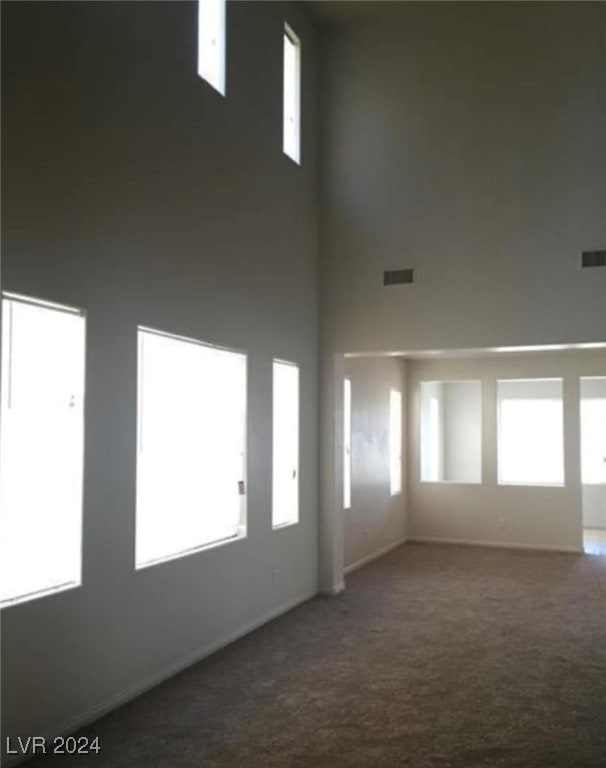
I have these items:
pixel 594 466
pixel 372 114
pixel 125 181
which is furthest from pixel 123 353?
pixel 594 466

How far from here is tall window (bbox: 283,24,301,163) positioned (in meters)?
6.02

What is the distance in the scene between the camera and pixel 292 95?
20.0ft

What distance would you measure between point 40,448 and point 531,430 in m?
8.30

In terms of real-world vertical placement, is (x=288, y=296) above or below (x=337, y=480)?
above

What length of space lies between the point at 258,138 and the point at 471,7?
252 centimetres

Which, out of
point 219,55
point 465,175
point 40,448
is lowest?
point 40,448

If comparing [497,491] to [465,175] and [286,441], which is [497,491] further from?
[465,175]

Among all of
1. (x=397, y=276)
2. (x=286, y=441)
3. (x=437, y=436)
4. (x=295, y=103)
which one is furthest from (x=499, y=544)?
(x=295, y=103)

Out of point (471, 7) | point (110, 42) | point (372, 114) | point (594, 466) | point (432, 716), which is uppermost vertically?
point (471, 7)

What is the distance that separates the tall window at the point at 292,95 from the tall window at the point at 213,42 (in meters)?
1.20

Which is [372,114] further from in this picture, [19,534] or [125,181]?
[19,534]

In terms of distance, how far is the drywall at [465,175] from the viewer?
18.3 ft

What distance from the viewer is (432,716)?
3553 millimetres

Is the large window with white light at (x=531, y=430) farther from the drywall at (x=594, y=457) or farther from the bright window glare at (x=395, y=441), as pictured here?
the bright window glare at (x=395, y=441)
